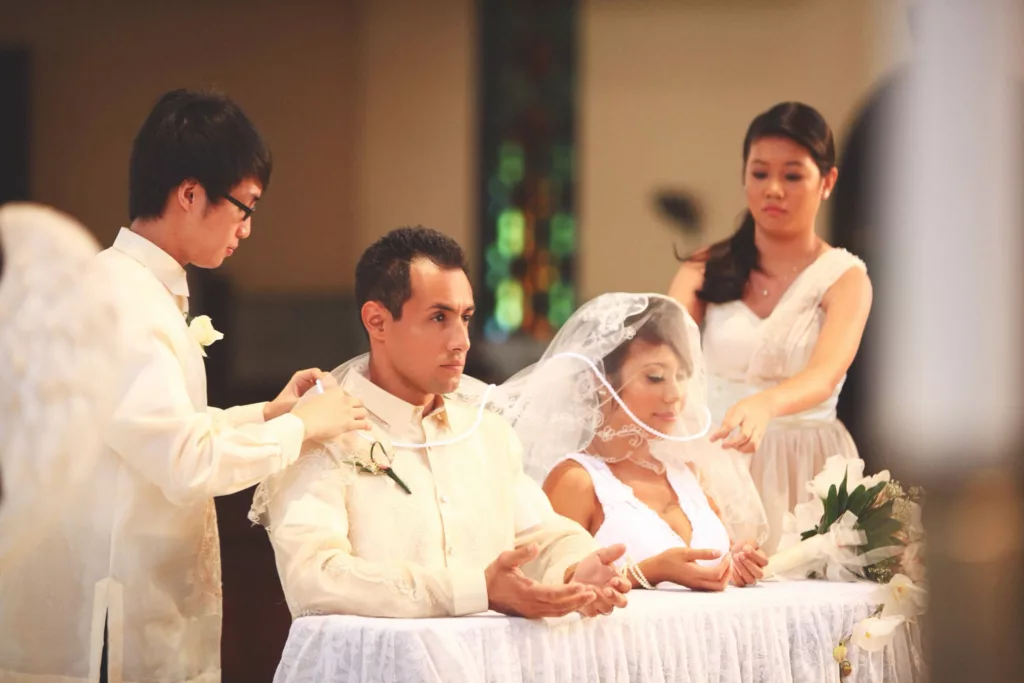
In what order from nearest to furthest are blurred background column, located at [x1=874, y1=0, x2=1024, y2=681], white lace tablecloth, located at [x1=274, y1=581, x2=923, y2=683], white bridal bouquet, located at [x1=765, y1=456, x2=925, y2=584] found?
blurred background column, located at [x1=874, y1=0, x2=1024, y2=681] → white lace tablecloth, located at [x1=274, y1=581, x2=923, y2=683] → white bridal bouquet, located at [x1=765, y1=456, x2=925, y2=584]

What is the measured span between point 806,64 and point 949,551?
273 inches

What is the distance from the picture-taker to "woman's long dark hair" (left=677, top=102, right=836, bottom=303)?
12.6 ft

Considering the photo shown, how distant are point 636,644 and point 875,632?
1.99 feet

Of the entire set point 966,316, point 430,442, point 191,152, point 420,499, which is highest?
point 191,152

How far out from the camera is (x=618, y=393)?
3445mm

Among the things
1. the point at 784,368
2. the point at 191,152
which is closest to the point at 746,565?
the point at 784,368

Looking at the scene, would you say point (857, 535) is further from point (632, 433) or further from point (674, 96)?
point (674, 96)

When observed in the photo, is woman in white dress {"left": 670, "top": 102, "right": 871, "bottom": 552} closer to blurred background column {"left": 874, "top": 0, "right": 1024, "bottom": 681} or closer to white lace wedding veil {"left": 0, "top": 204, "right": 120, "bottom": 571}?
white lace wedding veil {"left": 0, "top": 204, "right": 120, "bottom": 571}

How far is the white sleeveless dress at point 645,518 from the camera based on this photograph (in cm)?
331

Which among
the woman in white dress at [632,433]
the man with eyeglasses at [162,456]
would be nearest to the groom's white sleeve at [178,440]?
the man with eyeglasses at [162,456]

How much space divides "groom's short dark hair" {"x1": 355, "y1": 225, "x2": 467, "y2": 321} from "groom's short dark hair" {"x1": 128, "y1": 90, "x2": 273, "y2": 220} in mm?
291

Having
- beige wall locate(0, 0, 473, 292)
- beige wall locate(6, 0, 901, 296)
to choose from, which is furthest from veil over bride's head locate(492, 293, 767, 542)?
beige wall locate(0, 0, 473, 292)

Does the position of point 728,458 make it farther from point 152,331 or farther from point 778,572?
point 152,331

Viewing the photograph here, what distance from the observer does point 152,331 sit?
9.15 feet
